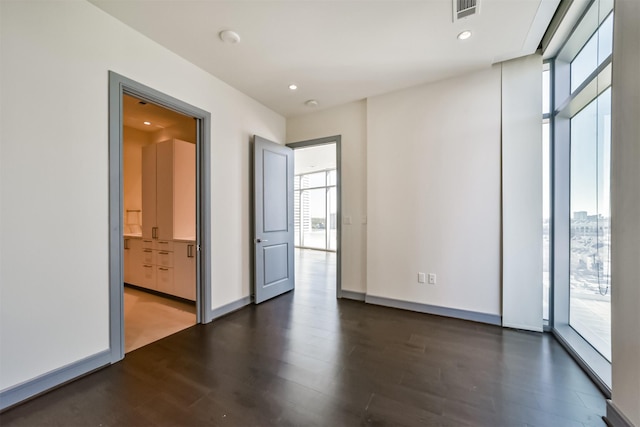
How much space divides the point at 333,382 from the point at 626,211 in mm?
2112

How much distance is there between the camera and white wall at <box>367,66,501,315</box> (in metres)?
2.97

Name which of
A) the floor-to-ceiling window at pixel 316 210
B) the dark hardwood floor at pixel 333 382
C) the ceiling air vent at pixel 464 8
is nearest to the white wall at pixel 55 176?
the dark hardwood floor at pixel 333 382

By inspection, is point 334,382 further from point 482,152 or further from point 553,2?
point 553,2

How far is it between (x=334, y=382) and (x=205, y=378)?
0.98 meters

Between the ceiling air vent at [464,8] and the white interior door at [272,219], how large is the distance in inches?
101

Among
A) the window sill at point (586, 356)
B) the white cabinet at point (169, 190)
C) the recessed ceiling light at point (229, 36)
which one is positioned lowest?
the window sill at point (586, 356)

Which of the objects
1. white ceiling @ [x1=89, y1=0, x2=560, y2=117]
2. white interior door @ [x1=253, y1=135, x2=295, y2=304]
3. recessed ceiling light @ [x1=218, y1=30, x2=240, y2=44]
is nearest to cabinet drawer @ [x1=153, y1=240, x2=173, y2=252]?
white interior door @ [x1=253, y1=135, x2=295, y2=304]

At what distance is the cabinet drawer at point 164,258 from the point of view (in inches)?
147

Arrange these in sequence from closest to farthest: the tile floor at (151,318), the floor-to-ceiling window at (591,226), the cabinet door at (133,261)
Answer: the floor-to-ceiling window at (591,226), the tile floor at (151,318), the cabinet door at (133,261)

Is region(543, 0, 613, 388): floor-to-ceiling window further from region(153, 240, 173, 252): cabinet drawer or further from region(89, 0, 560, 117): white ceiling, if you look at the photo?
region(153, 240, 173, 252): cabinet drawer

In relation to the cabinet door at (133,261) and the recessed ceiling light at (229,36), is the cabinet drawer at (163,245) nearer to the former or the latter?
the cabinet door at (133,261)

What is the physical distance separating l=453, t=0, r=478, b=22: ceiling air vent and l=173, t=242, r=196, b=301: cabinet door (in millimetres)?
3740

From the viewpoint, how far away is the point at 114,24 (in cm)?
217

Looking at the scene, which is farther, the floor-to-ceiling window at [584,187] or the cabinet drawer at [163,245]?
the cabinet drawer at [163,245]
